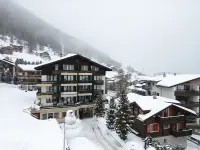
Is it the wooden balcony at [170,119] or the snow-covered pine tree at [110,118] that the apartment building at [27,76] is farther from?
the wooden balcony at [170,119]

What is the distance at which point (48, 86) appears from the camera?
3966 centimetres

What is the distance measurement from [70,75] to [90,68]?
5.05 metres

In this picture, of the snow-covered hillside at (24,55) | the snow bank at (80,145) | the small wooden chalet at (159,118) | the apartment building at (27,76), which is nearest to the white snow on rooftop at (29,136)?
the snow bank at (80,145)

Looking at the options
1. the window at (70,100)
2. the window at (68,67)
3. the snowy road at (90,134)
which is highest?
the window at (68,67)

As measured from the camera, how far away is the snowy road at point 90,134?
86.0 ft

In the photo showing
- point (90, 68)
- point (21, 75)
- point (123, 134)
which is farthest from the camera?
point (21, 75)

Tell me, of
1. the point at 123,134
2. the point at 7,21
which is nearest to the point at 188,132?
the point at 123,134

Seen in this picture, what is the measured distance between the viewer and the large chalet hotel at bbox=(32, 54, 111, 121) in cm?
3834

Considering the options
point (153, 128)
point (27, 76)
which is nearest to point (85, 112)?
point (153, 128)

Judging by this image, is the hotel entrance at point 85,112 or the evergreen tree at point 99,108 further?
the hotel entrance at point 85,112

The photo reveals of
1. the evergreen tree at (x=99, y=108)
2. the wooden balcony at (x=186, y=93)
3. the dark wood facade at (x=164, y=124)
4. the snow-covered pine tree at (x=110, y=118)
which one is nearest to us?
the dark wood facade at (x=164, y=124)

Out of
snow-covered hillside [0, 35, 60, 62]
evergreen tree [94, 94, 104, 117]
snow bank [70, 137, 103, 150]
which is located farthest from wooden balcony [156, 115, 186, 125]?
snow-covered hillside [0, 35, 60, 62]

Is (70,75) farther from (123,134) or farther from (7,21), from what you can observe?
(7,21)

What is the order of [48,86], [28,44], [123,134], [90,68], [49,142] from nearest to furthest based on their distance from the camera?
[49,142], [123,134], [48,86], [90,68], [28,44]
